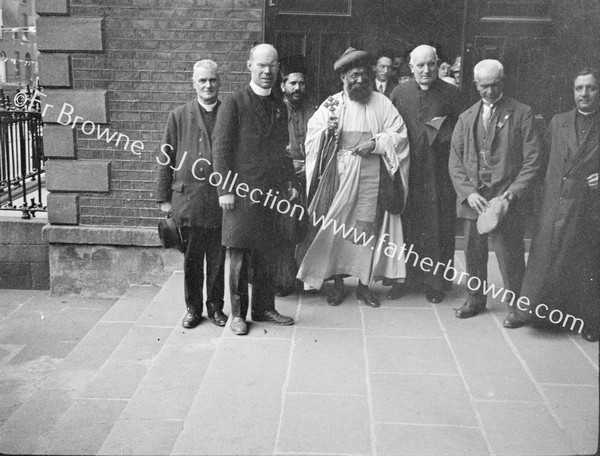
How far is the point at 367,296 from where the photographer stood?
614 cm

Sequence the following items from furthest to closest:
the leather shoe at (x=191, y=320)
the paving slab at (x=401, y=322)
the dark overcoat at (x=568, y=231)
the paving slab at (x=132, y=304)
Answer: the paving slab at (x=132, y=304) → the leather shoe at (x=191, y=320) → the paving slab at (x=401, y=322) → the dark overcoat at (x=568, y=231)

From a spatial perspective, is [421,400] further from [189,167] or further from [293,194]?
[189,167]

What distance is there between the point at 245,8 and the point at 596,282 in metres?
4.16

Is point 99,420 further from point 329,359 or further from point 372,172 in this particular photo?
point 372,172

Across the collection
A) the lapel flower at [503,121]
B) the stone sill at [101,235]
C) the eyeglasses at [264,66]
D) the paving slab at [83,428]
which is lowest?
the paving slab at [83,428]

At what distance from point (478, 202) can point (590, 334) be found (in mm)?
1288

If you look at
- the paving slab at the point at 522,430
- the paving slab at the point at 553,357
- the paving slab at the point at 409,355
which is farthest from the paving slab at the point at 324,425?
the paving slab at the point at 553,357

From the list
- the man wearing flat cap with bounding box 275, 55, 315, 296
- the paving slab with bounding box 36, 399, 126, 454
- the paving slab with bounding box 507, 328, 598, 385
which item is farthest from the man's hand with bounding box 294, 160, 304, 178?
the paving slab with bounding box 36, 399, 126, 454

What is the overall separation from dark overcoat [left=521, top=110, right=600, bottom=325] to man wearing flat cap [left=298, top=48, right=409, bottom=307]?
1.31 m

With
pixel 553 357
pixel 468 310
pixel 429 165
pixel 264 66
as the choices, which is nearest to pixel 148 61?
pixel 264 66

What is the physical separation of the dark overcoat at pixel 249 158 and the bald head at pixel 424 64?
1242mm

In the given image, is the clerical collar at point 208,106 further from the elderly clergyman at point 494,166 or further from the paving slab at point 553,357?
the paving slab at point 553,357

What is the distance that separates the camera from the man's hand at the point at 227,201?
5297mm

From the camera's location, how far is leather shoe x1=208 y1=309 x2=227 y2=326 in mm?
5664
